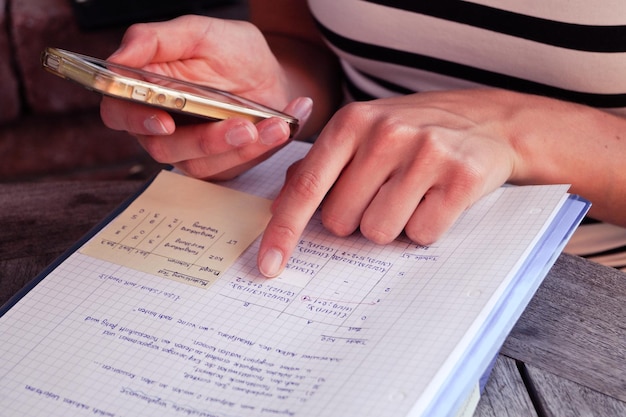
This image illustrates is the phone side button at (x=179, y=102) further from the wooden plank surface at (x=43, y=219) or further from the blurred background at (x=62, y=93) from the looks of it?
the blurred background at (x=62, y=93)

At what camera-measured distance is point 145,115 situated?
2.08ft

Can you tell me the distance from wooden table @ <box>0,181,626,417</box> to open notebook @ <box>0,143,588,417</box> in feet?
0.19

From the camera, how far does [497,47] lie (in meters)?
0.76

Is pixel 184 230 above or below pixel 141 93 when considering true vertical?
below

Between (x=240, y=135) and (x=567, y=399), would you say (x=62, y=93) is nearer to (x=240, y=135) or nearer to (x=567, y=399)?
(x=240, y=135)

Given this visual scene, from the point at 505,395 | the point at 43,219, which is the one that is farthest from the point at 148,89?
the point at 505,395

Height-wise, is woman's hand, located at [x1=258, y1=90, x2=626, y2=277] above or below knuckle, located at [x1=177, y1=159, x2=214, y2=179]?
above

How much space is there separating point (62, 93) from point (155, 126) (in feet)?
4.13

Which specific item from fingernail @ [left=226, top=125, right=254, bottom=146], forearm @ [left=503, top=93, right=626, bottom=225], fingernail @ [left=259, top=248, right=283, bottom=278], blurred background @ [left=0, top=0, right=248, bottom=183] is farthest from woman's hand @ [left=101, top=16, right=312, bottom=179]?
blurred background @ [left=0, top=0, right=248, bottom=183]

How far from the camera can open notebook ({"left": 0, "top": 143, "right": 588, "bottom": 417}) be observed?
1.52ft

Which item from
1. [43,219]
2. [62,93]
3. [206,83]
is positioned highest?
[206,83]

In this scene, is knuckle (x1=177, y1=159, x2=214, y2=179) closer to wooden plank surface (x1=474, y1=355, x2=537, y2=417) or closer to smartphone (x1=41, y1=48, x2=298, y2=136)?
→ smartphone (x1=41, y1=48, x2=298, y2=136)

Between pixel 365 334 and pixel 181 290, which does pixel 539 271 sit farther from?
pixel 181 290

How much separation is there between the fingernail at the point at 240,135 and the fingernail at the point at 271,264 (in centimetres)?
11
